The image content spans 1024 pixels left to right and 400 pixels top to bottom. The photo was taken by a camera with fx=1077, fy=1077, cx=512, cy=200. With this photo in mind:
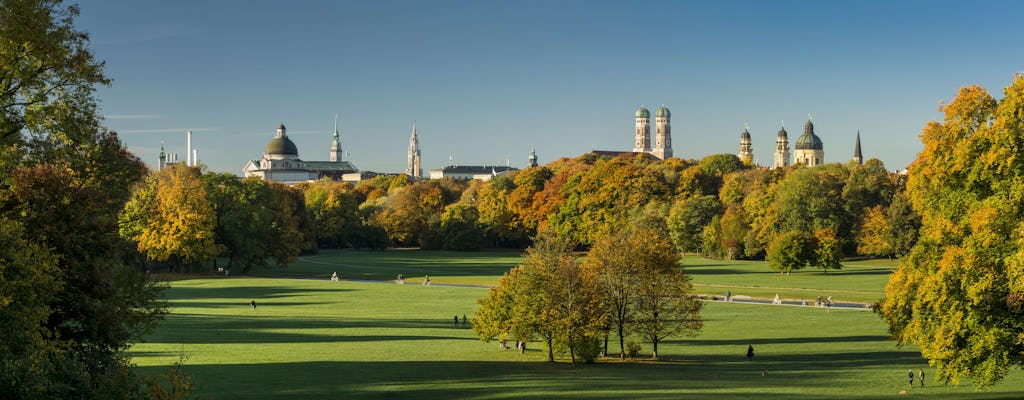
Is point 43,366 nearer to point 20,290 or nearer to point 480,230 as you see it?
point 20,290

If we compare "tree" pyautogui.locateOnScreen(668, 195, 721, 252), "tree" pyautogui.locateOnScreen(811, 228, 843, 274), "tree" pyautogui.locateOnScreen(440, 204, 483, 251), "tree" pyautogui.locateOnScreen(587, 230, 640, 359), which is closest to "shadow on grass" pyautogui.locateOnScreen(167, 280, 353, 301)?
"tree" pyautogui.locateOnScreen(587, 230, 640, 359)

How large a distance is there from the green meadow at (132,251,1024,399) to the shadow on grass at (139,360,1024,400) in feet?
0.21

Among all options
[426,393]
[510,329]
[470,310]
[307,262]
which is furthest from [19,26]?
[307,262]

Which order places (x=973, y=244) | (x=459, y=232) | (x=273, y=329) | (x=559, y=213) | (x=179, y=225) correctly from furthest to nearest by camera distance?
1. (x=459, y=232)
2. (x=559, y=213)
3. (x=179, y=225)
4. (x=273, y=329)
5. (x=973, y=244)

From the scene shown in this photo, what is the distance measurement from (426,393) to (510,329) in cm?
1148

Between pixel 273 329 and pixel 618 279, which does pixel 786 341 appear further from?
pixel 273 329

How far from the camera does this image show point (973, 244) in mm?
29875

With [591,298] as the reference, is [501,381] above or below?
below

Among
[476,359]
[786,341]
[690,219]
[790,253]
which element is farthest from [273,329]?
[690,219]

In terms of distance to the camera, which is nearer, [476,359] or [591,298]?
[476,359]

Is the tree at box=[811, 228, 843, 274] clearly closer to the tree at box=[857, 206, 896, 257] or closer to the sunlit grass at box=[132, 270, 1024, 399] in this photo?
the tree at box=[857, 206, 896, 257]

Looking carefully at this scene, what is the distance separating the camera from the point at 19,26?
2414cm

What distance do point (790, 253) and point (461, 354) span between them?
2109 inches

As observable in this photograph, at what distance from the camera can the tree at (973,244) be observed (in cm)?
2962
